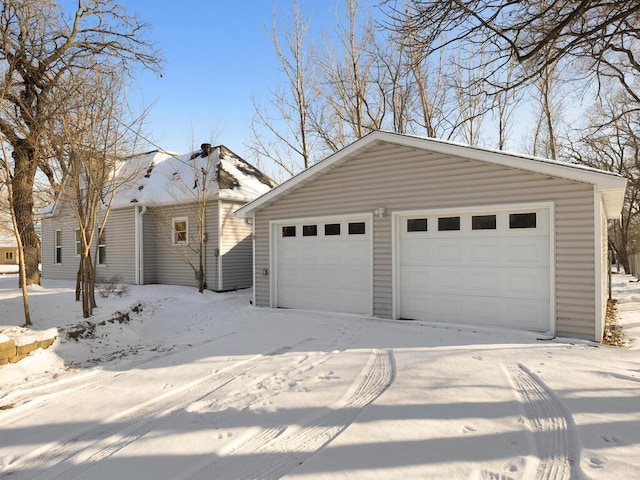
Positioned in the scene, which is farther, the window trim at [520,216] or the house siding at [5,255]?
the house siding at [5,255]

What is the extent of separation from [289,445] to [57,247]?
1812 cm

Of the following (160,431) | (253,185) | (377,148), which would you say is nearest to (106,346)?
(160,431)

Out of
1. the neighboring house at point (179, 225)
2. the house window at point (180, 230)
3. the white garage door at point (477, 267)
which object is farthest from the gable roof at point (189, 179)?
the white garage door at point (477, 267)

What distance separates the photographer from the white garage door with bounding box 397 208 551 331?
266 inches

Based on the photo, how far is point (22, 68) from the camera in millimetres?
11039

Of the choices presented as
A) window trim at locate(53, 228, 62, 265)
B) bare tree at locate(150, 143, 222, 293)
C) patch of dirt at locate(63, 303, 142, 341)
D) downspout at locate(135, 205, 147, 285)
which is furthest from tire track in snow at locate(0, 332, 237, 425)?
window trim at locate(53, 228, 62, 265)

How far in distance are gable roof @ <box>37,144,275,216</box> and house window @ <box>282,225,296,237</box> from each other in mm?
3814

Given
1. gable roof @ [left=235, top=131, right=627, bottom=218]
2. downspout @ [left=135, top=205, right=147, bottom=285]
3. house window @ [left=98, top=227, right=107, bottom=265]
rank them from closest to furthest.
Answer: gable roof @ [left=235, top=131, right=627, bottom=218]
downspout @ [left=135, top=205, right=147, bottom=285]
house window @ [left=98, top=227, right=107, bottom=265]

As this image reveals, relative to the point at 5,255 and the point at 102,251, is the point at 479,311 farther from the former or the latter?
the point at 5,255

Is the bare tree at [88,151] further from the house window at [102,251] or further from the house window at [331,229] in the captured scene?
the house window at [102,251]

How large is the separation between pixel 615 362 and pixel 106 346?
24.5 feet

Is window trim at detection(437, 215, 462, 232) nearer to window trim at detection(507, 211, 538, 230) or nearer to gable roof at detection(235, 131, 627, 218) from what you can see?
window trim at detection(507, 211, 538, 230)

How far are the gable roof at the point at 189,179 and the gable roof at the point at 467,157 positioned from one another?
3683 mm

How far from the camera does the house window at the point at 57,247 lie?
17.2 m
